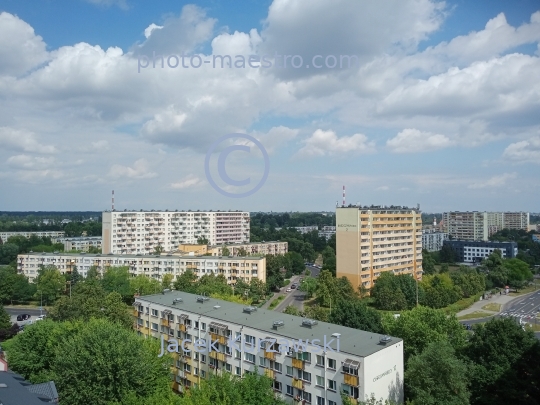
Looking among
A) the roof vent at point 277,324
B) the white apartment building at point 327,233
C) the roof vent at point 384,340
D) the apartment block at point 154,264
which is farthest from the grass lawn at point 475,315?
the white apartment building at point 327,233

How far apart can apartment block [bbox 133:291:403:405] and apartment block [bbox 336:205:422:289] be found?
15.8 m

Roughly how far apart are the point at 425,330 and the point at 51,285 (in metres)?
22.8

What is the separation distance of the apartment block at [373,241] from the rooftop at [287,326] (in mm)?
15689

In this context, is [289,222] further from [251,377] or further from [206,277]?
[251,377]

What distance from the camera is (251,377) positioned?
28.8 feet

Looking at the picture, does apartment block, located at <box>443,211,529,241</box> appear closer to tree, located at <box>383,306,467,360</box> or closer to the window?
tree, located at <box>383,306,467,360</box>

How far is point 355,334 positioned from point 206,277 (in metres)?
15.6

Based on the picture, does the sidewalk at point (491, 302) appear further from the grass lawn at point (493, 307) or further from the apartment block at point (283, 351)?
the apartment block at point (283, 351)

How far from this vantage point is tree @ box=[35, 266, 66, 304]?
1033 inches

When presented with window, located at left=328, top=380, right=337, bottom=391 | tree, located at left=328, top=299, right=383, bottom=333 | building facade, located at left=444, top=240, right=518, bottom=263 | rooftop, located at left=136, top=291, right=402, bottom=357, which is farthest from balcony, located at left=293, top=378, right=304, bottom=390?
building facade, located at left=444, top=240, right=518, bottom=263

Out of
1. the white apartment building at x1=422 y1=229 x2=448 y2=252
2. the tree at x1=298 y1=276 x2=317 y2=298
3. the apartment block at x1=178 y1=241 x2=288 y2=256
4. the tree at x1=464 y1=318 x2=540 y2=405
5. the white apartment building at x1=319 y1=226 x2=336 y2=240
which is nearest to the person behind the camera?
the tree at x1=464 y1=318 x2=540 y2=405

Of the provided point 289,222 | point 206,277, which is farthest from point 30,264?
point 289,222

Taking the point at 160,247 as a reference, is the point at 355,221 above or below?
above

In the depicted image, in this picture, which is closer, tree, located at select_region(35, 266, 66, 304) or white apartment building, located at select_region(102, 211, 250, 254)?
tree, located at select_region(35, 266, 66, 304)
